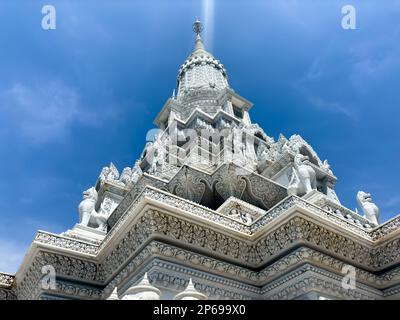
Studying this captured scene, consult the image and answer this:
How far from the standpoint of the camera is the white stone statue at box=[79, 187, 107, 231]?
14.7m

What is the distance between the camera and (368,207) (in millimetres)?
13539

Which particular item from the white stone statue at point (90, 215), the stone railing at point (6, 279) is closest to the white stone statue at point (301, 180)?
the white stone statue at point (90, 215)

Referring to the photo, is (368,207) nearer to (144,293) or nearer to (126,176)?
(144,293)

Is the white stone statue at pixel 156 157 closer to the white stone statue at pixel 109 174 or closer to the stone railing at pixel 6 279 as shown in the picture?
the white stone statue at pixel 109 174

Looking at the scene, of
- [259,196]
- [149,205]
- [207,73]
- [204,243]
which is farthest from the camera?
[207,73]

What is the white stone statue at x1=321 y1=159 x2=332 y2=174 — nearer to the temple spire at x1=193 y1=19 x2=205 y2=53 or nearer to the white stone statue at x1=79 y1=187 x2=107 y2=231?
the white stone statue at x1=79 y1=187 x2=107 y2=231

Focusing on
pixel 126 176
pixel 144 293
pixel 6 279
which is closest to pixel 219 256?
pixel 144 293

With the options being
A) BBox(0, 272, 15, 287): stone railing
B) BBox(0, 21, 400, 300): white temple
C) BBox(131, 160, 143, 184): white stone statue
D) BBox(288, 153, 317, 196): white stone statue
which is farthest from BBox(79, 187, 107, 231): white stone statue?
BBox(288, 153, 317, 196): white stone statue

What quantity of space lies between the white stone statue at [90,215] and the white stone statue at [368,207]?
9519 millimetres

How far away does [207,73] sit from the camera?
32.2 metres
